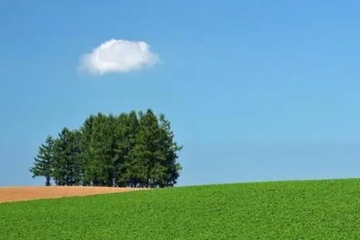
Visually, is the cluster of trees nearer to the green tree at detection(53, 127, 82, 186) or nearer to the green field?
the green tree at detection(53, 127, 82, 186)

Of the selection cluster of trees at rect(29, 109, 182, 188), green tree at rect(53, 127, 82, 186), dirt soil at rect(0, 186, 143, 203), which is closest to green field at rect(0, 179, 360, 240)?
dirt soil at rect(0, 186, 143, 203)

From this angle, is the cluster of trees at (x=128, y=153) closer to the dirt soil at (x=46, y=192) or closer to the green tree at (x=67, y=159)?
→ the green tree at (x=67, y=159)

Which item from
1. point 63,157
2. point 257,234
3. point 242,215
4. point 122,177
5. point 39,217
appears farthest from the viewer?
point 63,157

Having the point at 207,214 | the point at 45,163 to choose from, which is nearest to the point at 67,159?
the point at 45,163

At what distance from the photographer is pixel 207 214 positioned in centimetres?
2278

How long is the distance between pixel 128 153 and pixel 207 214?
31.1 m

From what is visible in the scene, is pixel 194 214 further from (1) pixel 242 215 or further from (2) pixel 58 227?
→ (2) pixel 58 227

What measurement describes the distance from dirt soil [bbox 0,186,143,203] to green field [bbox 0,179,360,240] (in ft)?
22.9

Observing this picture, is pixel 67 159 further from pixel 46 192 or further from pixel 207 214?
pixel 207 214

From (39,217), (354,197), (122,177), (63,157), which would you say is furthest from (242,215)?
(63,157)

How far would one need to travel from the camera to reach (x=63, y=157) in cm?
5812

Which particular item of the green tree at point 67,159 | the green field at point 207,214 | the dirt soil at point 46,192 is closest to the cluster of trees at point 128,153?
the green tree at point 67,159

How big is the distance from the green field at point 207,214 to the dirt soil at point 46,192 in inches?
275

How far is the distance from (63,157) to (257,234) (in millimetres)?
40233
